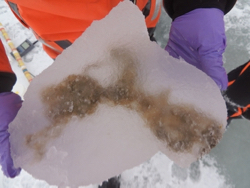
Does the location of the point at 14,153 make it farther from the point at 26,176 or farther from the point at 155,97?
the point at 26,176

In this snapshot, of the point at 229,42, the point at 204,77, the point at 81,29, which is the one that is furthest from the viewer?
the point at 229,42

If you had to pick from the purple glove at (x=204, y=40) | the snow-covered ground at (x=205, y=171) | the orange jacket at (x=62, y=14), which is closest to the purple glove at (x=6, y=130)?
the orange jacket at (x=62, y=14)

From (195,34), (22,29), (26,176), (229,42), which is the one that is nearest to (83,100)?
(195,34)

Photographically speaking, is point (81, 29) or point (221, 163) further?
point (221, 163)

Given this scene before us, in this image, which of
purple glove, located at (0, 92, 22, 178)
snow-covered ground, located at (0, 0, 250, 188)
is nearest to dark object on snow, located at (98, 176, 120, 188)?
snow-covered ground, located at (0, 0, 250, 188)

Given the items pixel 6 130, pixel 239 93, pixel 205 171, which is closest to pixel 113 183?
pixel 205 171

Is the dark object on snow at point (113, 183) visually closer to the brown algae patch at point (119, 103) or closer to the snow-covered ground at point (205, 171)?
the snow-covered ground at point (205, 171)
